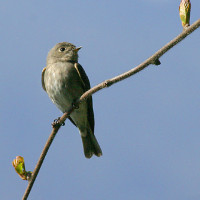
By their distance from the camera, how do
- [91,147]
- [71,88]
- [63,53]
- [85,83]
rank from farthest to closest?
[63,53]
[91,147]
[85,83]
[71,88]

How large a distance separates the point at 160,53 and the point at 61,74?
4.39 metres

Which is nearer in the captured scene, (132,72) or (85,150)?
(132,72)

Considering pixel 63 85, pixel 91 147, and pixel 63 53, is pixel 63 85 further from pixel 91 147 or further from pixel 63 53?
pixel 91 147

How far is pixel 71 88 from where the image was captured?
677 centimetres

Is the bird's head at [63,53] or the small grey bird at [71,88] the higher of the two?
the bird's head at [63,53]

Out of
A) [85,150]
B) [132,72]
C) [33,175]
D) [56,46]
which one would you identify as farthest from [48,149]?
[56,46]

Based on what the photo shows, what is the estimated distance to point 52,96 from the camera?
7055 mm

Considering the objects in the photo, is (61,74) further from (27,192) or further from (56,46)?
(27,192)

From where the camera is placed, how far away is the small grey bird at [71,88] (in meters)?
6.79

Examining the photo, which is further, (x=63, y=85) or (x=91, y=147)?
(x=91, y=147)

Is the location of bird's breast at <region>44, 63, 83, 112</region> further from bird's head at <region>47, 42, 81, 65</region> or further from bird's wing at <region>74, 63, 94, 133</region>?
bird's head at <region>47, 42, 81, 65</region>

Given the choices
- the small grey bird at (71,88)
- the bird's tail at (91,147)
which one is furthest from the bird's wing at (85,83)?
the bird's tail at (91,147)

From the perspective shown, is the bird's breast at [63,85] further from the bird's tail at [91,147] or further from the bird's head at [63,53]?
the bird's tail at [91,147]

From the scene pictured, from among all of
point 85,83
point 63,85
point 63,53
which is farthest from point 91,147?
point 63,53
